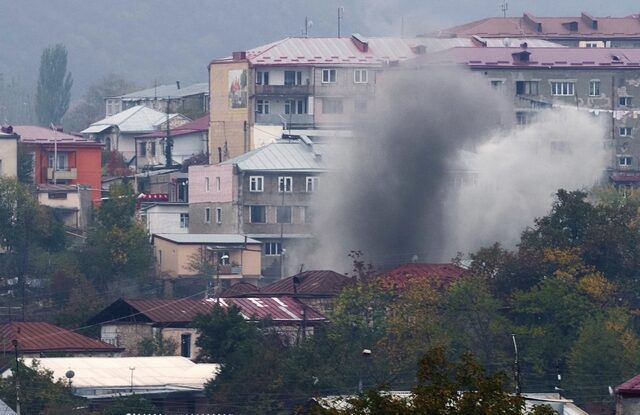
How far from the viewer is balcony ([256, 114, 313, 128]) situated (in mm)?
110625

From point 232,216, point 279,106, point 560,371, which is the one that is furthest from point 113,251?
point 560,371

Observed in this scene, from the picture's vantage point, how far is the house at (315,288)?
7675cm

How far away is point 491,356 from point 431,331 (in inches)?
89.7

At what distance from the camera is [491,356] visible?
6712 cm

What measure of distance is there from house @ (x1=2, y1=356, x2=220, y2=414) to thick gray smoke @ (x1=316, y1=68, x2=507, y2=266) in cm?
2601

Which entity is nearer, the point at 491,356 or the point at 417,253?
the point at 491,356

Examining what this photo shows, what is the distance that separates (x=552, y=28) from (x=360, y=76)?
823 inches

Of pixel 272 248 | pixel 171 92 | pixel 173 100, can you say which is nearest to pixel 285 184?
pixel 272 248

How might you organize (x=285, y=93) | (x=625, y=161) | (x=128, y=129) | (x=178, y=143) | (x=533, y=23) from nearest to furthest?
(x=285, y=93), (x=625, y=161), (x=178, y=143), (x=128, y=129), (x=533, y=23)

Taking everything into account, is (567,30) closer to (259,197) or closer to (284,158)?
(284,158)

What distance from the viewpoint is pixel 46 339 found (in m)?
67.2

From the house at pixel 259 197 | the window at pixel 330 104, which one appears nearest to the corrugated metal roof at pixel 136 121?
the window at pixel 330 104

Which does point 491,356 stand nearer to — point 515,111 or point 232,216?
point 232,216

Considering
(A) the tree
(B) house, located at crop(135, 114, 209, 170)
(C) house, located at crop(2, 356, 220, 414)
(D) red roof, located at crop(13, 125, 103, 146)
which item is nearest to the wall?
(B) house, located at crop(135, 114, 209, 170)
